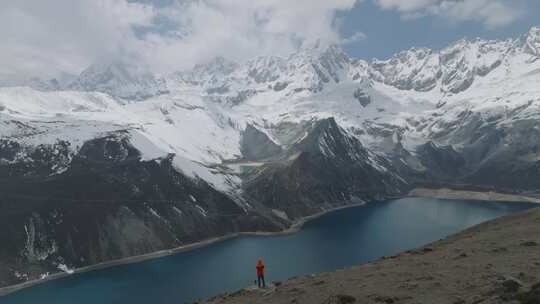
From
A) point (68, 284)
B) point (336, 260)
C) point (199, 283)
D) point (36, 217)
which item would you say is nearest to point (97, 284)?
point (68, 284)

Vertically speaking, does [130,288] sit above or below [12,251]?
below

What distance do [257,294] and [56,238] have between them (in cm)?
15793

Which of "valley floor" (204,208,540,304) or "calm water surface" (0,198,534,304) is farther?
"calm water surface" (0,198,534,304)

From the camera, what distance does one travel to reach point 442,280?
38875mm

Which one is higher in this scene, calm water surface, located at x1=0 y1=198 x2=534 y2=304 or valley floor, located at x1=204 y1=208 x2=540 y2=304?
valley floor, located at x1=204 y1=208 x2=540 y2=304

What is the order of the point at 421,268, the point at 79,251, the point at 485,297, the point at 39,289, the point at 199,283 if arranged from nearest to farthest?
1. the point at 485,297
2. the point at 421,268
3. the point at 199,283
4. the point at 39,289
5. the point at 79,251

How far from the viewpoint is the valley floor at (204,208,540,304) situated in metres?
33.5

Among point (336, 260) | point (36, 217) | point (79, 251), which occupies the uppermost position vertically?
point (36, 217)

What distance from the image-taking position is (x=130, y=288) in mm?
150375

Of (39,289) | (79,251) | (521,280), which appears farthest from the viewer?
(79,251)

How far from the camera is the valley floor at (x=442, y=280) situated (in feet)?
110

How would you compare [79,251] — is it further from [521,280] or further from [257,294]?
[521,280]

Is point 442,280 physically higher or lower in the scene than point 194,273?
higher

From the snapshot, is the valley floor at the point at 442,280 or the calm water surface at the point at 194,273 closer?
the valley floor at the point at 442,280
